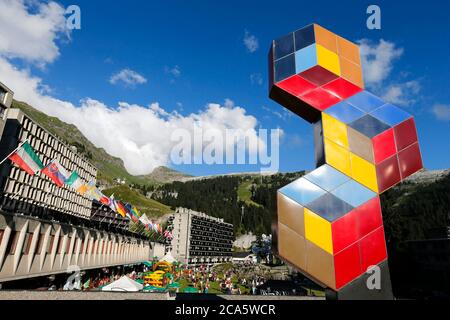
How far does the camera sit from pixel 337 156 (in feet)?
30.3

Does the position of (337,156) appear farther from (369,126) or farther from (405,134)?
(405,134)

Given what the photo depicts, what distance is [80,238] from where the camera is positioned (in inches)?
1519

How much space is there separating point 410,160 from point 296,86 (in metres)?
4.22

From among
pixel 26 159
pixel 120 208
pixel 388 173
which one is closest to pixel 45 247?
pixel 120 208

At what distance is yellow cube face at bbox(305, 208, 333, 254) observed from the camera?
27.0ft

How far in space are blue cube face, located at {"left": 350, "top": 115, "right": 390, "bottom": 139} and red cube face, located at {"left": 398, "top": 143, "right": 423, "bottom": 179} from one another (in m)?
0.95

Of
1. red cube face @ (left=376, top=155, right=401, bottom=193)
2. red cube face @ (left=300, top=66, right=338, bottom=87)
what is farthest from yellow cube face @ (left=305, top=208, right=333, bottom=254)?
red cube face @ (left=300, top=66, right=338, bottom=87)

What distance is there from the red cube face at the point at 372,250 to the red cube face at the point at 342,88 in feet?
14.6

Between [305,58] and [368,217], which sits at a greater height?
[305,58]

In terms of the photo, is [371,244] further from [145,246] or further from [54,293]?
[145,246]

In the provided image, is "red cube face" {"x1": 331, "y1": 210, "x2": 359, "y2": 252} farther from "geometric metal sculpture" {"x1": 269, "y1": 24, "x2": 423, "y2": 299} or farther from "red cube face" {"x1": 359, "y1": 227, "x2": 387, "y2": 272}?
"red cube face" {"x1": 359, "y1": 227, "x2": 387, "y2": 272}

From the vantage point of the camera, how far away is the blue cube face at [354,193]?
8.73m
